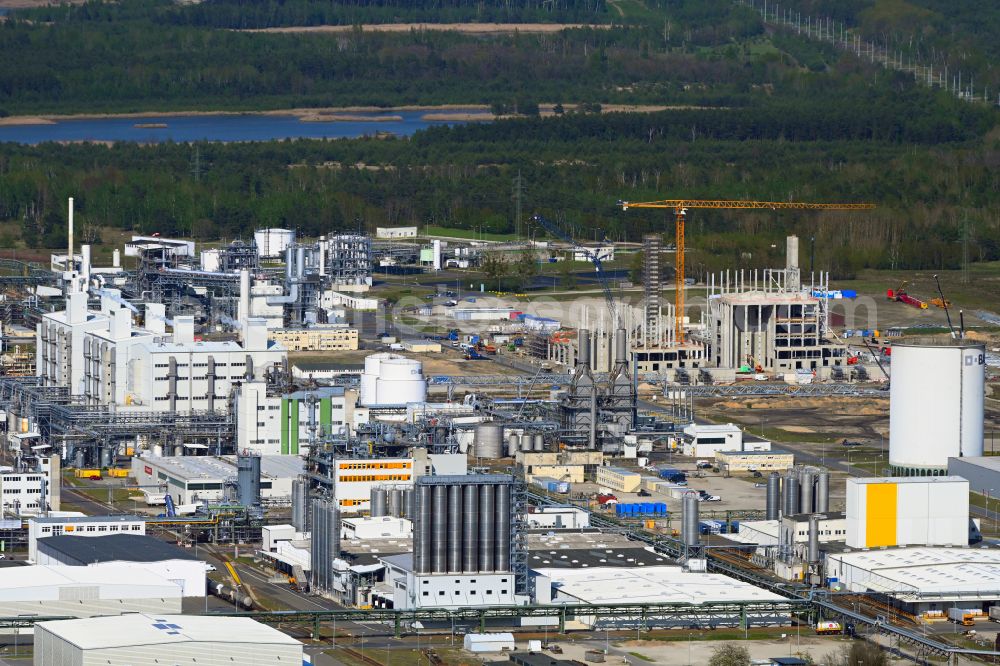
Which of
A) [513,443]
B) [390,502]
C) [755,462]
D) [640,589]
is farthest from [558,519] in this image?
[755,462]

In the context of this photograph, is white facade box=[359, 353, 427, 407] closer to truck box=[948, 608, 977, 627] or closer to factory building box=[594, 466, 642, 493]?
factory building box=[594, 466, 642, 493]

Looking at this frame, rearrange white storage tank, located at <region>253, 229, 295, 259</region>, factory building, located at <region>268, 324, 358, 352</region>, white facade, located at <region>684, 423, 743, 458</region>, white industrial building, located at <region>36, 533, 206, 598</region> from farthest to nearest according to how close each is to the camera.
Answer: white storage tank, located at <region>253, 229, 295, 259</region> → factory building, located at <region>268, 324, 358, 352</region> → white facade, located at <region>684, 423, 743, 458</region> → white industrial building, located at <region>36, 533, 206, 598</region>

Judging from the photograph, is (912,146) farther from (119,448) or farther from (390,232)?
(119,448)

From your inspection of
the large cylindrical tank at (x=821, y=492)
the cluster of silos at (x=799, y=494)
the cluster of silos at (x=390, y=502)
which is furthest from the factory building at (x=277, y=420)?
the large cylindrical tank at (x=821, y=492)

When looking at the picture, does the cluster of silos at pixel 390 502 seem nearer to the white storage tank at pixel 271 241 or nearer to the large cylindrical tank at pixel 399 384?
the large cylindrical tank at pixel 399 384

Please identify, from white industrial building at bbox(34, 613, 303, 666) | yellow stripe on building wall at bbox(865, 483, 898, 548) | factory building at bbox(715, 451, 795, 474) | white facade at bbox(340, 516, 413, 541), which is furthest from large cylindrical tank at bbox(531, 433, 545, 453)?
white industrial building at bbox(34, 613, 303, 666)

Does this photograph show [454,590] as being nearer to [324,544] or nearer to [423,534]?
[423,534]
